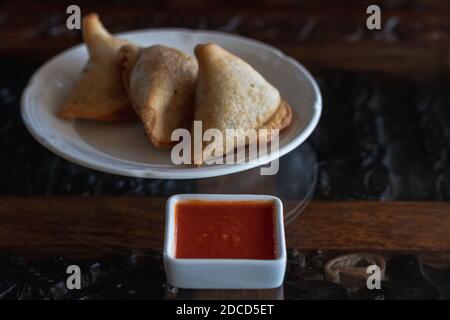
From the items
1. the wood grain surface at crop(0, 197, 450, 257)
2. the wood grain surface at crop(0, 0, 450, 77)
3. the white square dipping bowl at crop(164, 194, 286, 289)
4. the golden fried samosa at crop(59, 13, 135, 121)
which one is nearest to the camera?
the white square dipping bowl at crop(164, 194, 286, 289)

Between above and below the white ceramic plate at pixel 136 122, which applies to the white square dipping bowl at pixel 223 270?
below

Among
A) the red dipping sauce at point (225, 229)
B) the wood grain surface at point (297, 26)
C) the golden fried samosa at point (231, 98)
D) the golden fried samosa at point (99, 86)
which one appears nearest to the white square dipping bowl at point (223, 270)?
the red dipping sauce at point (225, 229)

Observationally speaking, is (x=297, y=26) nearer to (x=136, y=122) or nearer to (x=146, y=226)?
(x=136, y=122)

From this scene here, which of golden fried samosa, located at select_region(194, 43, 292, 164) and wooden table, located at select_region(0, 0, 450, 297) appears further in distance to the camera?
golden fried samosa, located at select_region(194, 43, 292, 164)

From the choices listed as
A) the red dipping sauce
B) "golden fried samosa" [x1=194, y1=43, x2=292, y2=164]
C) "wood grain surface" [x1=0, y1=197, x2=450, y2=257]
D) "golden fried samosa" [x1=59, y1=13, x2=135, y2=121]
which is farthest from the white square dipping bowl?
"golden fried samosa" [x1=59, y1=13, x2=135, y2=121]

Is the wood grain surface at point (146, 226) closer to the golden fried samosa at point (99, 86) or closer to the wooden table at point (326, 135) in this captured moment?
the wooden table at point (326, 135)

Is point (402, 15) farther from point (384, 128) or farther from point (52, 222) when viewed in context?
point (52, 222)

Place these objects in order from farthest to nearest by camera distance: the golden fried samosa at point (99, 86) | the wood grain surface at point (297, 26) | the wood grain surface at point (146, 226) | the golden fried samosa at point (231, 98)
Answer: the wood grain surface at point (297, 26)
the golden fried samosa at point (99, 86)
the golden fried samosa at point (231, 98)
the wood grain surface at point (146, 226)

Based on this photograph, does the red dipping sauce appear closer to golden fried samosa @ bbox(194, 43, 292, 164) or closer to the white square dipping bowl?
the white square dipping bowl
